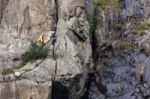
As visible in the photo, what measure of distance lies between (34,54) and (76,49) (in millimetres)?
1820

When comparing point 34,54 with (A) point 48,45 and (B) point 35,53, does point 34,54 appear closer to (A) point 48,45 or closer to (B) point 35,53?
(B) point 35,53

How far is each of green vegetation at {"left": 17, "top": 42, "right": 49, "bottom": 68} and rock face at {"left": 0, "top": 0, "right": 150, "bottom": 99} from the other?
0.62 feet

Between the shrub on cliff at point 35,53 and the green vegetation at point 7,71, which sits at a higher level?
the shrub on cliff at point 35,53

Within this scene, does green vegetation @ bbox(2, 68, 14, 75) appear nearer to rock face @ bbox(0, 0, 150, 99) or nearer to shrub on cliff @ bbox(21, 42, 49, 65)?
rock face @ bbox(0, 0, 150, 99)

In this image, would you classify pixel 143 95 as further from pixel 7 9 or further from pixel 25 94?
pixel 7 9

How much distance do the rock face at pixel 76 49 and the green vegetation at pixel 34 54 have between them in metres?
0.19

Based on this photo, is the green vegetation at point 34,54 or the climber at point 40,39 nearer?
the green vegetation at point 34,54

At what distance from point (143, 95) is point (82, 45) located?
3519mm

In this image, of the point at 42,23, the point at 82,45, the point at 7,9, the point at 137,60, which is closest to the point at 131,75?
the point at 137,60

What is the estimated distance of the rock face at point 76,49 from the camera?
25.2 m

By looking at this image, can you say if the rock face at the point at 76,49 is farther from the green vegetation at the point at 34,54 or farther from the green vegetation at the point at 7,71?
the green vegetation at the point at 34,54

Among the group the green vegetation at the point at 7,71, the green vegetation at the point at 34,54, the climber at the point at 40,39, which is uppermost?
the climber at the point at 40,39

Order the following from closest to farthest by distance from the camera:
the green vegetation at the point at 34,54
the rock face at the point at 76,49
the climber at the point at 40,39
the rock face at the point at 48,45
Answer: the rock face at the point at 48,45 → the rock face at the point at 76,49 → the green vegetation at the point at 34,54 → the climber at the point at 40,39

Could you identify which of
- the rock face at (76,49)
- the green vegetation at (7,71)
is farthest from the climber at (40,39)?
the green vegetation at (7,71)
